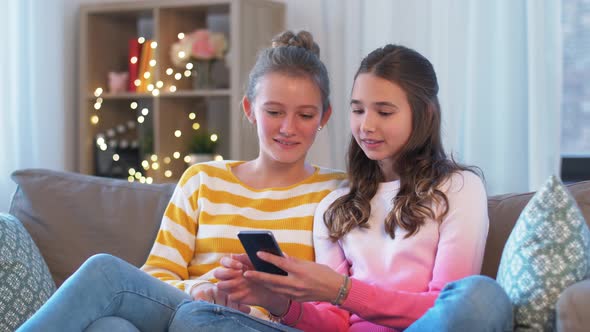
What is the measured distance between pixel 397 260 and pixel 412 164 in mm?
218

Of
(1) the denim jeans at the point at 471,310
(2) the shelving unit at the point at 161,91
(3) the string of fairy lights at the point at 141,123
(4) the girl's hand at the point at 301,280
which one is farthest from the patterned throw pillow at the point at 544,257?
(3) the string of fairy lights at the point at 141,123

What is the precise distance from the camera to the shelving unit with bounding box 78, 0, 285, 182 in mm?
3180

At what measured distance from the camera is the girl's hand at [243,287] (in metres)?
1.63

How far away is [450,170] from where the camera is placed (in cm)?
174

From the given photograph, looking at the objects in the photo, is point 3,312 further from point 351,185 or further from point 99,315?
point 351,185

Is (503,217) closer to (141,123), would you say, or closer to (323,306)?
(323,306)

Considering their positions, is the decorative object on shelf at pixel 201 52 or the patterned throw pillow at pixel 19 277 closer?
the patterned throw pillow at pixel 19 277

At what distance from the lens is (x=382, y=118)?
175cm

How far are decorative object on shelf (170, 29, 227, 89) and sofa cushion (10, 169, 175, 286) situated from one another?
119 centimetres

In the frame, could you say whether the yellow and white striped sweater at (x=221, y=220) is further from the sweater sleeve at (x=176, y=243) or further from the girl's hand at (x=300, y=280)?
the girl's hand at (x=300, y=280)

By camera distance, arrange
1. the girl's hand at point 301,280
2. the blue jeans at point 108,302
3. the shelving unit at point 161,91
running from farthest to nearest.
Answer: the shelving unit at point 161,91
the girl's hand at point 301,280
the blue jeans at point 108,302

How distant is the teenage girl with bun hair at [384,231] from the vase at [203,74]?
1.58m

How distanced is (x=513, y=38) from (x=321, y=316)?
4.71 feet

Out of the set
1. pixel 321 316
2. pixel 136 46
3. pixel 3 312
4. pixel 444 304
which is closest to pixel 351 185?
pixel 321 316
